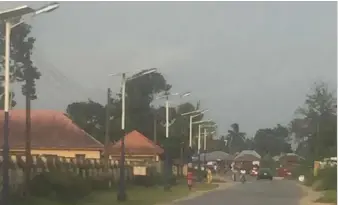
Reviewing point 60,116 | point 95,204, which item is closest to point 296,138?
point 60,116

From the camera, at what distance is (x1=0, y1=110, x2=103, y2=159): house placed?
59.5 metres

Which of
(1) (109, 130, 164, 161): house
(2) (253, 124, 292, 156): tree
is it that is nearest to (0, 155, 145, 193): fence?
(1) (109, 130, 164, 161): house

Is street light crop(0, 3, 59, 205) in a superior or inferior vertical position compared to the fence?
superior

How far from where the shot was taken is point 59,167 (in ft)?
122

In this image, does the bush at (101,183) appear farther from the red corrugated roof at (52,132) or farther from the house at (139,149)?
the house at (139,149)

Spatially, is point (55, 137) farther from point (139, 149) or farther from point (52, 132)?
point (139, 149)

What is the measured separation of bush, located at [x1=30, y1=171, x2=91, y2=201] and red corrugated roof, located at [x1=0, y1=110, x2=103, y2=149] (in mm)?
23655

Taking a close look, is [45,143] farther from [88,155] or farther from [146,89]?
[146,89]

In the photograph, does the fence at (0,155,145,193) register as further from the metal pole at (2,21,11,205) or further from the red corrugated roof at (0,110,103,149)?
the red corrugated roof at (0,110,103,149)

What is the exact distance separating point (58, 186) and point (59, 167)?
4.16 meters

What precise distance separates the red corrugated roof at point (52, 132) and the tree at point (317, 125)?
3062 cm

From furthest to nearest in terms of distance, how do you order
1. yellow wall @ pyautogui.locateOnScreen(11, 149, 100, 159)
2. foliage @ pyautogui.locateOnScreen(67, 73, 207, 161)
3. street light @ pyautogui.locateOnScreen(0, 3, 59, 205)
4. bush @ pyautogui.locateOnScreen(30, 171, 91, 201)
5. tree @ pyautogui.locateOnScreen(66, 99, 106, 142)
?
tree @ pyautogui.locateOnScreen(66, 99, 106, 142) → foliage @ pyautogui.locateOnScreen(67, 73, 207, 161) → yellow wall @ pyautogui.locateOnScreen(11, 149, 100, 159) → bush @ pyautogui.locateOnScreen(30, 171, 91, 201) → street light @ pyautogui.locateOnScreen(0, 3, 59, 205)

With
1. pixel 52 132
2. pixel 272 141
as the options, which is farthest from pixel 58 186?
pixel 272 141

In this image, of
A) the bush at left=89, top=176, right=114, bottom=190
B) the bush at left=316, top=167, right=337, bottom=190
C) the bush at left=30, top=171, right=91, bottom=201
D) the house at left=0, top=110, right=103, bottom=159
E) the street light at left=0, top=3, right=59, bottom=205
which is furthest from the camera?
the house at left=0, top=110, right=103, bottom=159
